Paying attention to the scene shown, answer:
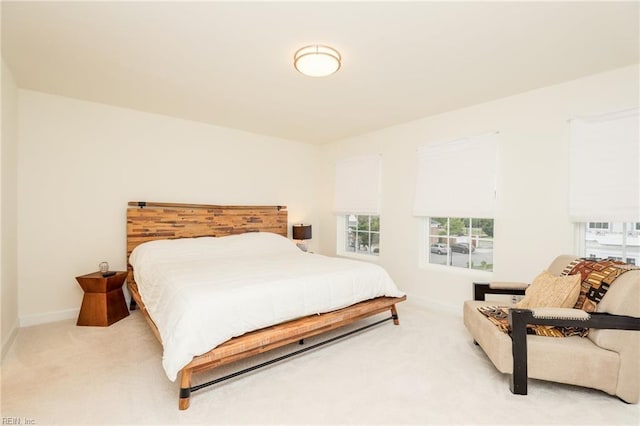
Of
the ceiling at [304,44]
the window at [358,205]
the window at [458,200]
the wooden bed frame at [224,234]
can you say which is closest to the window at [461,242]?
the window at [458,200]

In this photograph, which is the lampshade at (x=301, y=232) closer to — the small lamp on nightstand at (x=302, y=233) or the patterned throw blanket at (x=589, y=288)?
the small lamp on nightstand at (x=302, y=233)

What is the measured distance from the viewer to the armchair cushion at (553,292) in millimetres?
2199

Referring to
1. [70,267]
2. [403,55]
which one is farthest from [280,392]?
[70,267]

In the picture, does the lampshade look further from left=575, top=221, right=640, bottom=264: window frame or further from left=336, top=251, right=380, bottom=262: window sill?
left=575, top=221, right=640, bottom=264: window frame

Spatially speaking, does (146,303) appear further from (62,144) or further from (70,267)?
(62,144)

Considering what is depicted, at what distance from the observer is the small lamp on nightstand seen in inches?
199

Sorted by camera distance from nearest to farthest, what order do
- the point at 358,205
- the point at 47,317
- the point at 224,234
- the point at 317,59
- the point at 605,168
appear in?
the point at 317,59
the point at 605,168
the point at 47,317
the point at 224,234
the point at 358,205

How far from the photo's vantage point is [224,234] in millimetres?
4426

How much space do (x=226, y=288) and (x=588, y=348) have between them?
249 cm

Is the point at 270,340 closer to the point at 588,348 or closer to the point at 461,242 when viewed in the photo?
the point at 588,348

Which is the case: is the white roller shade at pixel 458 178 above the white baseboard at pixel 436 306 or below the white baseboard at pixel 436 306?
above

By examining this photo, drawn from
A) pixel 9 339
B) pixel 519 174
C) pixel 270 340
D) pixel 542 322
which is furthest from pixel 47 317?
pixel 519 174

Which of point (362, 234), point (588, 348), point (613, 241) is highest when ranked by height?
point (613, 241)

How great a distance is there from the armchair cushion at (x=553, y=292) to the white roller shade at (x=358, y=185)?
241 cm
